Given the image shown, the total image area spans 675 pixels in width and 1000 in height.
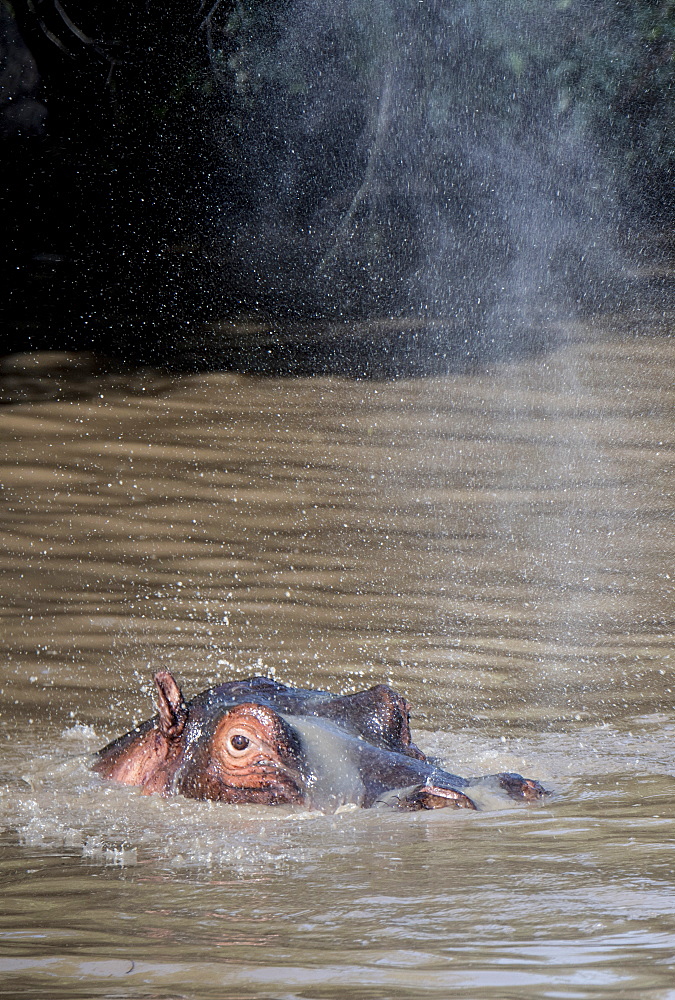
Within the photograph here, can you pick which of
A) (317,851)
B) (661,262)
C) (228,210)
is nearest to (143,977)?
(317,851)

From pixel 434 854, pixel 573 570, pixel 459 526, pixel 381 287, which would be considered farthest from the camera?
pixel 381 287

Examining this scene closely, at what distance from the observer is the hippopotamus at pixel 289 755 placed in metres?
3.36

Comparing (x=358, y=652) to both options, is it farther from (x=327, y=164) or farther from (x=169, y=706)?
(x=327, y=164)

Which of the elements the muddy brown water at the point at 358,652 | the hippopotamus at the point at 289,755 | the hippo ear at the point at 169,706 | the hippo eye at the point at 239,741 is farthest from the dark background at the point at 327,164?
the hippo eye at the point at 239,741

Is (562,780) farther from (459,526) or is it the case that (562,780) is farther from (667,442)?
(667,442)

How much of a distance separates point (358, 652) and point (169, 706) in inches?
76.2

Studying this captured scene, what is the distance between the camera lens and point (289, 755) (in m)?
3.35

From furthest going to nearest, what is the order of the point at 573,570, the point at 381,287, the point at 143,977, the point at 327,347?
1. the point at 381,287
2. the point at 327,347
3. the point at 573,570
4. the point at 143,977

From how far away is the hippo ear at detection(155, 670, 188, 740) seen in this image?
353 cm

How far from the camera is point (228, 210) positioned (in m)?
13.9

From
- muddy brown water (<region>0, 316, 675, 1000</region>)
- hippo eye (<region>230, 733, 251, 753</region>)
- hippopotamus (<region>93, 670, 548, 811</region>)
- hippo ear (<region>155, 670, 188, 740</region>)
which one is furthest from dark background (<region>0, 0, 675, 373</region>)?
hippo eye (<region>230, 733, 251, 753</region>)

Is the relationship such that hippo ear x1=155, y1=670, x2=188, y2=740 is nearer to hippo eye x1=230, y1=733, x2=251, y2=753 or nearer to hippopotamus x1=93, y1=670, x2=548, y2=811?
hippopotamus x1=93, y1=670, x2=548, y2=811

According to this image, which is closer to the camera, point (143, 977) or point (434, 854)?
point (143, 977)

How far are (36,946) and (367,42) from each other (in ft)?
35.0
